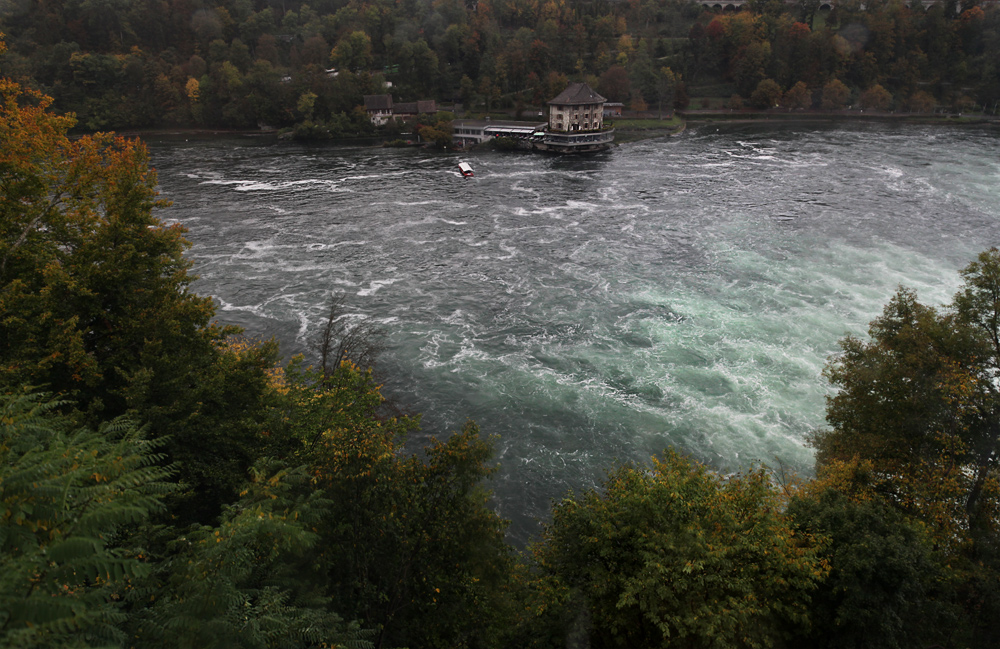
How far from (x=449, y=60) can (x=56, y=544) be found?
432 feet

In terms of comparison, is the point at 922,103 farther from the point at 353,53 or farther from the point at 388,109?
the point at 353,53

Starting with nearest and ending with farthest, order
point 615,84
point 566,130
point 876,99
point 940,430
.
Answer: point 940,430 → point 566,130 → point 876,99 → point 615,84

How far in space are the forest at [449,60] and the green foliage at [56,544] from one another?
99454 mm

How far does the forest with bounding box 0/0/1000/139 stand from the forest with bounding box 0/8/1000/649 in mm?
87286

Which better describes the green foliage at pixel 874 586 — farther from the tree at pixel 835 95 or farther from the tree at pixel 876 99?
the tree at pixel 876 99

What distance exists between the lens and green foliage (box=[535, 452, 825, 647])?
37.8 ft

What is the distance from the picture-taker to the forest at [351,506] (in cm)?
802

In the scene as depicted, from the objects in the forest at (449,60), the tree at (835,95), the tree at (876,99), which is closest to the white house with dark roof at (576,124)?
the forest at (449,60)

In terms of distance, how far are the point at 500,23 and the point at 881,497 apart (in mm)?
149841

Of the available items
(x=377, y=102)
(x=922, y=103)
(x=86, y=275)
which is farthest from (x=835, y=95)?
(x=86, y=275)

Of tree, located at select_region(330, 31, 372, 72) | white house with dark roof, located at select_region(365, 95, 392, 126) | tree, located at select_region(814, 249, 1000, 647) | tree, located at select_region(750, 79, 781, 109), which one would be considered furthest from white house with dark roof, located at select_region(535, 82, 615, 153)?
tree, located at select_region(814, 249, 1000, 647)

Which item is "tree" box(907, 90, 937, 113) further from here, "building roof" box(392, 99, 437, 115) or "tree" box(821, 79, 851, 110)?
"building roof" box(392, 99, 437, 115)

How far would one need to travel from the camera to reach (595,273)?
44438 millimetres

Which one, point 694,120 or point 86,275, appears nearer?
point 86,275
